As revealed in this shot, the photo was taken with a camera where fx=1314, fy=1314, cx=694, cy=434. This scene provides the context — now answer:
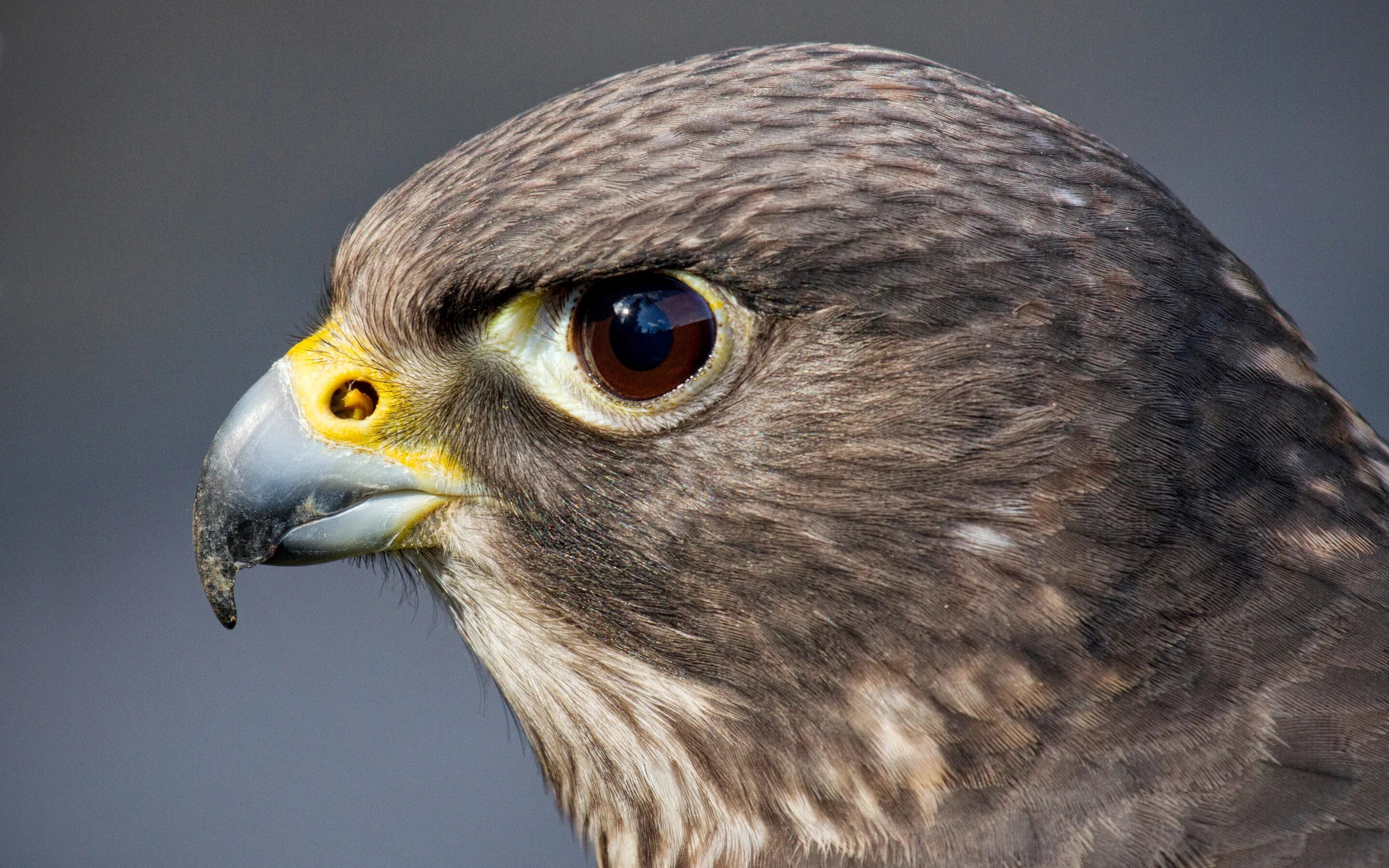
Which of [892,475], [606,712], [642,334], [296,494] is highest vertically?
[642,334]

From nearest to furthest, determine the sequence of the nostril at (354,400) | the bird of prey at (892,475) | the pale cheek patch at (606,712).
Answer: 1. the bird of prey at (892,475)
2. the pale cheek patch at (606,712)
3. the nostril at (354,400)

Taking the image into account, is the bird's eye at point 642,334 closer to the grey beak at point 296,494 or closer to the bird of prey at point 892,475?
the bird of prey at point 892,475

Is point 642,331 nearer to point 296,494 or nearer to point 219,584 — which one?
point 296,494

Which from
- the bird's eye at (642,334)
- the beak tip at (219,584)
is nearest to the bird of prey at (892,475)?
the bird's eye at (642,334)

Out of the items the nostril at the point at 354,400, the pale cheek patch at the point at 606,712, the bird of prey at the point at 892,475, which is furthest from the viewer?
the nostril at the point at 354,400

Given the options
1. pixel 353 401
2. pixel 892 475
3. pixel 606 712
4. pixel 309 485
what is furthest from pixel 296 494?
pixel 892 475

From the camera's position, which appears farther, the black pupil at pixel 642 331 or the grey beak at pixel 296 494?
the grey beak at pixel 296 494

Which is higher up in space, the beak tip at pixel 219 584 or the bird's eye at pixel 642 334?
the bird's eye at pixel 642 334

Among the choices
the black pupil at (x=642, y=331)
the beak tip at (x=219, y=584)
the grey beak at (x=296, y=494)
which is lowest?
the beak tip at (x=219, y=584)
